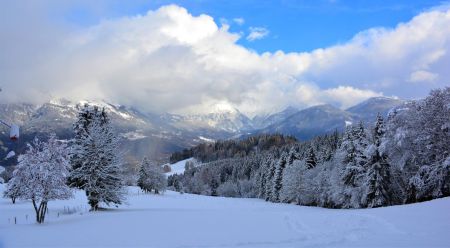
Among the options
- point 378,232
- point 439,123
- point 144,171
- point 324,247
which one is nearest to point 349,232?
point 378,232

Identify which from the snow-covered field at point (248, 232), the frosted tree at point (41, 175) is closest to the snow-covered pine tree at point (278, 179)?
the snow-covered field at point (248, 232)

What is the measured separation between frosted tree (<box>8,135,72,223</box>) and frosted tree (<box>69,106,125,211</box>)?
570 centimetres

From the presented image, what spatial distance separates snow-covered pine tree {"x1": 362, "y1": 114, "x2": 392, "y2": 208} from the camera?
5553cm

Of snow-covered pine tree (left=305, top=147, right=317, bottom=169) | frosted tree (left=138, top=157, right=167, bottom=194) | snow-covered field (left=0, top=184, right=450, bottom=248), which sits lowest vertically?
snow-covered field (left=0, top=184, right=450, bottom=248)

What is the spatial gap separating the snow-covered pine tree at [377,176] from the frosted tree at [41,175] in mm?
38642

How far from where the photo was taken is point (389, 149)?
159ft

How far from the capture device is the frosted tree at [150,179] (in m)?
119

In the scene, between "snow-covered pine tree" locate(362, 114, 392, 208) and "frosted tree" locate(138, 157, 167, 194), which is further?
"frosted tree" locate(138, 157, 167, 194)

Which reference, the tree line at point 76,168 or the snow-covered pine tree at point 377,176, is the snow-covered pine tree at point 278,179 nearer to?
the snow-covered pine tree at point 377,176

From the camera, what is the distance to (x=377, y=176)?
5588 cm

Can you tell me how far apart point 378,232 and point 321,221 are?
706 centimetres

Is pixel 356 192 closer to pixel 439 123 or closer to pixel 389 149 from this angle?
pixel 389 149

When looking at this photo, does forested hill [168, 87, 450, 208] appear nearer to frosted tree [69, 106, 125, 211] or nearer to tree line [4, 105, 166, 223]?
frosted tree [69, 106, 125, 211]

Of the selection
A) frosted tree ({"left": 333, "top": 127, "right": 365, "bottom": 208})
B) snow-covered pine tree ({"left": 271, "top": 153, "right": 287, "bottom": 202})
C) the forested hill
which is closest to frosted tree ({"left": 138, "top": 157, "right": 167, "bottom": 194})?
snow-covered pine tree ({"left": 271, "top": 153, "right": 287, "bottom": 202})
